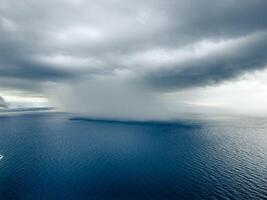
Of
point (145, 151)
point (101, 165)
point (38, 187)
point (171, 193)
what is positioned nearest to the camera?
point (171, 193)

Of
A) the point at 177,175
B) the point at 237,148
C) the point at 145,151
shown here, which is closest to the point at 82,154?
the point at 145,151

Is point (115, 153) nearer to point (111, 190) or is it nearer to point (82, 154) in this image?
point (82, 154)

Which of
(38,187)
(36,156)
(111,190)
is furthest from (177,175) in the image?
(36,156)

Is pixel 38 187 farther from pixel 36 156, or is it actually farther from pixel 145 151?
pixel 145 151

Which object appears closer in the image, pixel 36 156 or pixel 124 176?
pixel 124 176

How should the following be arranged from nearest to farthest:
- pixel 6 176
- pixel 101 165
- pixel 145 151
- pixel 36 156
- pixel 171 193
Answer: pixel 171 193
pixel 6 176
pixel 101 165
pixel 36 156
pixel 145 151

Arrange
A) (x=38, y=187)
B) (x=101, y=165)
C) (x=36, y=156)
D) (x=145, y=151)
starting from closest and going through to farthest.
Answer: (x=38, y=187) < (x=101, y=165) < (x=36, y=156) < (x=145, y=151)

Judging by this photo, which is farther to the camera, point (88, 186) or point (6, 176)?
point (6, 176)

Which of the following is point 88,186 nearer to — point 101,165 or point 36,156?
point 101,165

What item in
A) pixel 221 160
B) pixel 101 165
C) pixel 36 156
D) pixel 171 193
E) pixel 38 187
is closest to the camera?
pixel 171 193

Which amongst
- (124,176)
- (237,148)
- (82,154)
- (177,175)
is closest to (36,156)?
(82,154)
